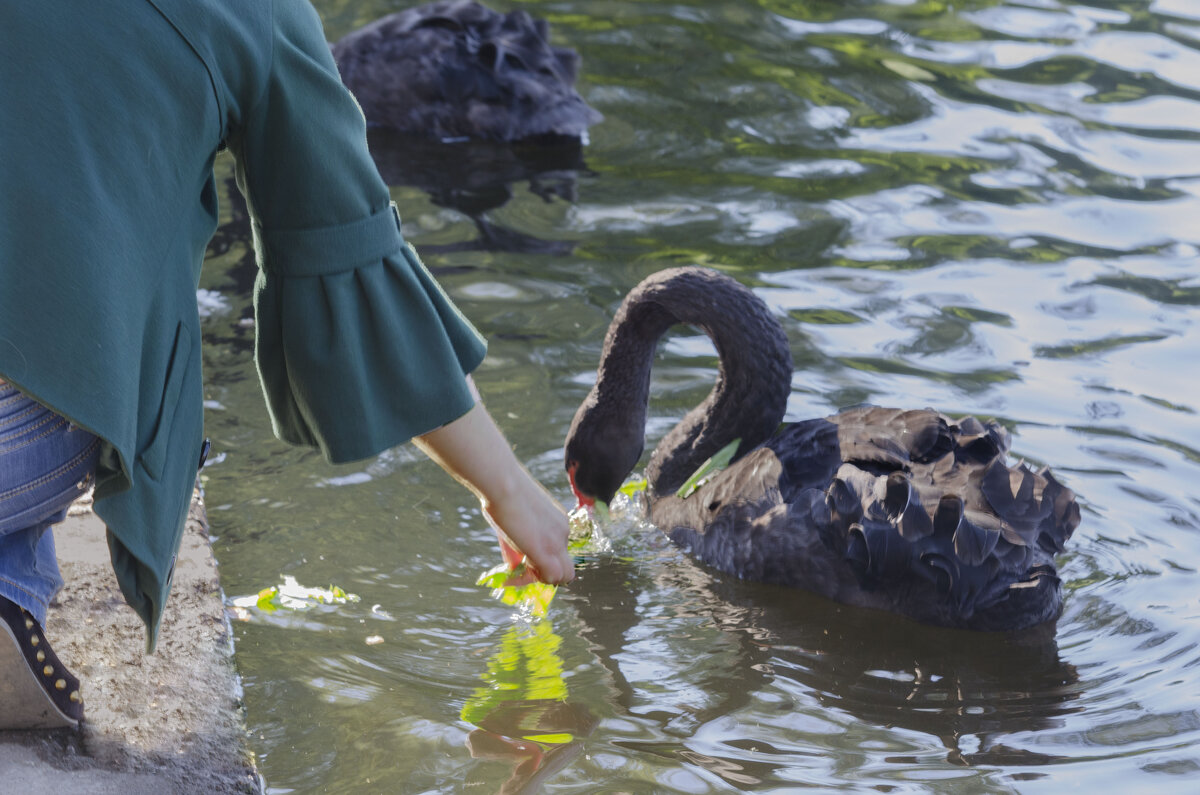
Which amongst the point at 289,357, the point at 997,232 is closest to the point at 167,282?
the point at 289,357

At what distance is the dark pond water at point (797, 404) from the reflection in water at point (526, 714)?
10 mm

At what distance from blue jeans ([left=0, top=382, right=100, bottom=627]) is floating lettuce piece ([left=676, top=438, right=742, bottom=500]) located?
2.33 m

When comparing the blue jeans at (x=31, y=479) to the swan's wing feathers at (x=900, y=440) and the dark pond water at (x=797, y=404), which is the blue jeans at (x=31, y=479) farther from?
the swan's wing feathers at (x=900, y=440)

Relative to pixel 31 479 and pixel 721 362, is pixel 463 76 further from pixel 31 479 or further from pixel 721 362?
pixel 31 479

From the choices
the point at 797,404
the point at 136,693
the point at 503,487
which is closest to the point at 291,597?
the point at 136,693

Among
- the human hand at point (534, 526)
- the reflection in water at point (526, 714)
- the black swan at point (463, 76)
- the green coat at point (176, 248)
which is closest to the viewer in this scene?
the green coat at point (176, 248)

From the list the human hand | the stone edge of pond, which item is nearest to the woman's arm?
the human hand

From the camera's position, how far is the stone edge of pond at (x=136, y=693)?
2678 mm

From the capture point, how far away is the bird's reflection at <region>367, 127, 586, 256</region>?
6473 millimetres

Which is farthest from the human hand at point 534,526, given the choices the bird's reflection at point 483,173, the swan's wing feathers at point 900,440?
the bird's reflection at point 483,173

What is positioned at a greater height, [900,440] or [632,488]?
[900,440]

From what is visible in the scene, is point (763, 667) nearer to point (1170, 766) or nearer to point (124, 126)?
point (1170, 766)

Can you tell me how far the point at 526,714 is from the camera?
10.8 feet

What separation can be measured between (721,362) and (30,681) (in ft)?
8.37
